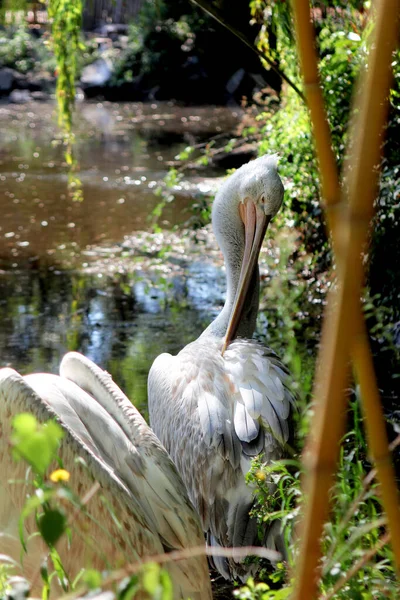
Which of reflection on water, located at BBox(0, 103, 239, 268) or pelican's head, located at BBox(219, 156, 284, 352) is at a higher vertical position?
pelican's head, located at BBox(219, 156, 284, 352)

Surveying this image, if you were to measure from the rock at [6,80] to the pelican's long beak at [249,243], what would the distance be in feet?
53.7

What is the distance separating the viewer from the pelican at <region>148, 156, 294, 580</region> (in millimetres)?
2908

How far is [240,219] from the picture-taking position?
13.0 feet

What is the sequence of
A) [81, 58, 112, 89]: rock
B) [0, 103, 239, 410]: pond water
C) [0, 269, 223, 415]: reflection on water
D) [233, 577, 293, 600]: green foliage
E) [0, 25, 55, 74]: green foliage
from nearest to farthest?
[233, 577, 293, 600]: green foliage
[0, 269, 223, 415]: reflection on water
[0, 103, 239, 410]: pond water
[81, 58, 112, 89]: rock
[0, 25, 55, 74]: green foliage

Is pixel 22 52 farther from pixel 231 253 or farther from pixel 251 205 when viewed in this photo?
pixel 251 205

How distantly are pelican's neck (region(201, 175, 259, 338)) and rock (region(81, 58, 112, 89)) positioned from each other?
16.3 m

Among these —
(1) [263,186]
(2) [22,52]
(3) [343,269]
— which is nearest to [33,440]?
(3) [343,269]

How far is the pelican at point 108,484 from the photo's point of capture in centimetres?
204

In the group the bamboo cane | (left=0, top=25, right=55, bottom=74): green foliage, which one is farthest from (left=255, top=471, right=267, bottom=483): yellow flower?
(left=0, top=25, right=55, bottom=74): green foliage

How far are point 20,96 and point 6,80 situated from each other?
73 cm

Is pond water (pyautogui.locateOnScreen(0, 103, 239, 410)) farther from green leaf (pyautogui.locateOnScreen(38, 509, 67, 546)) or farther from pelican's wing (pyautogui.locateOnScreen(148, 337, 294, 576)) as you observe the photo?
green leaf (pyautogui.locateOnScreen(38, 509, 67, 546))

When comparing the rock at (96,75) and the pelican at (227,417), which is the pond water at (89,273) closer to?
the pelican at (227,417)

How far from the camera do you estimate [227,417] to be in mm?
3004

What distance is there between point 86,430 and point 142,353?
2934mm
